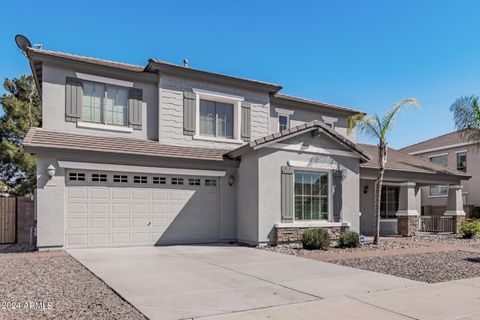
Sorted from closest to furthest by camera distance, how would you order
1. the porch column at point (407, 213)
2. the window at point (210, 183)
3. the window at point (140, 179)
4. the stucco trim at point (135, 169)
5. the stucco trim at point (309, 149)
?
the stucco trim at point (135, 169) < the window at point (140, 179) < the stucco trim at point (309, 149) < the window at point (210, 183) < the porch column at point (407, 213)

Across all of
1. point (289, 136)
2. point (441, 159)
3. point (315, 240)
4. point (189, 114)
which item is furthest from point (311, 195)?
point (441, 159)

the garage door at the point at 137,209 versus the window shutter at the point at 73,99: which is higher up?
the window shutter at the point at 73,99

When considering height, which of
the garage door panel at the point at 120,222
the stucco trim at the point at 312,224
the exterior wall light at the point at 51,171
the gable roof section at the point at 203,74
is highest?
the gable roof section at the point at 203,74

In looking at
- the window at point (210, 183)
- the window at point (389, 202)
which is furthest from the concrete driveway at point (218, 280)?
the window at point (389, 202)

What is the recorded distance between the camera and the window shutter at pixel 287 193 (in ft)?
45.4

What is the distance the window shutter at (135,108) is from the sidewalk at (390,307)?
1026 centimetres

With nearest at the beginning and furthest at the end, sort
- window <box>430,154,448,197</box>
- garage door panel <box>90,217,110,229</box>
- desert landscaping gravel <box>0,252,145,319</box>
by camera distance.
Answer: desert landscaping gravel <box>0,252,145,319</box> → garage door panel <box>90,217,110,229</box> → window <box>430,154,448,197</box>

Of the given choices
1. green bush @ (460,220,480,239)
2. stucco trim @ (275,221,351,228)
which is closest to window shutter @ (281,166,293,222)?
stucco trim @ (275,221,351,228)

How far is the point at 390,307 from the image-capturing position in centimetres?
612

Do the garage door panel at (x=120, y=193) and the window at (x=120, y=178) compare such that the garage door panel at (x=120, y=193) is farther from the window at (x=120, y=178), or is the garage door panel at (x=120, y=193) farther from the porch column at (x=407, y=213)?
the porch column at (x=407, y=213)

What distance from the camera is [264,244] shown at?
44.2 ft

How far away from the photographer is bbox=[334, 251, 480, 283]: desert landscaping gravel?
8.84 metres

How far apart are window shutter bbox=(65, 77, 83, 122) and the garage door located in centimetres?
213

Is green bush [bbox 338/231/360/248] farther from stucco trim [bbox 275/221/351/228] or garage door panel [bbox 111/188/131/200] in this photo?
garage door panel [bbox 111/188/131/200]
